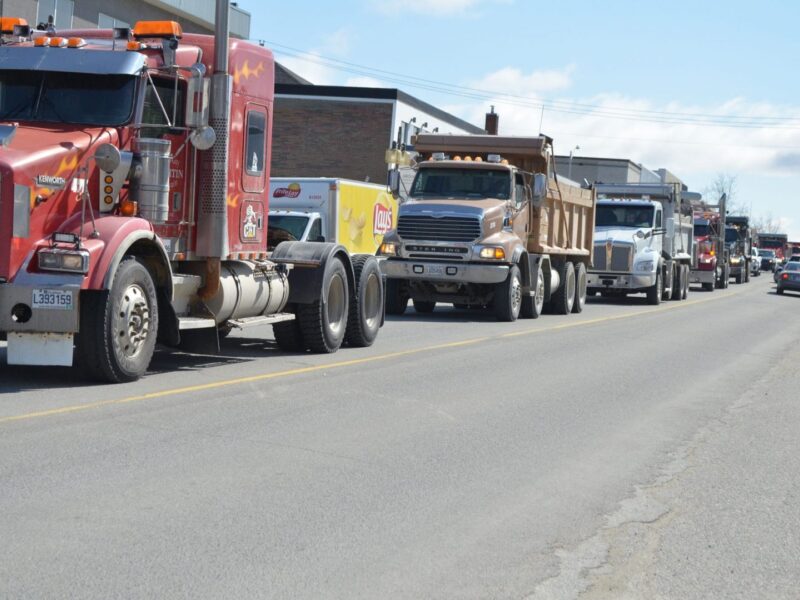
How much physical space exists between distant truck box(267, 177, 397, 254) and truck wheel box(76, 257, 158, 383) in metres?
13.1

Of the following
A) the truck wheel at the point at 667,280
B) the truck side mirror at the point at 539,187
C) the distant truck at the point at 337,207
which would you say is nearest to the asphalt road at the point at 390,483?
the truck side mirror at the point at 539,187

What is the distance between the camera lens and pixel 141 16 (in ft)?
119

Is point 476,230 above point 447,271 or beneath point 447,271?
A: above

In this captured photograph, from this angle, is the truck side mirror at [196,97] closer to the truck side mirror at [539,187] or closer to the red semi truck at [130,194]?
the red semi truck at [130,194]

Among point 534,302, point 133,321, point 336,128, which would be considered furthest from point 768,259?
point 133,321

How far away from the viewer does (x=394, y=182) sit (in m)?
22.7

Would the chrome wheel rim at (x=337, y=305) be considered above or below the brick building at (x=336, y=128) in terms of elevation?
below

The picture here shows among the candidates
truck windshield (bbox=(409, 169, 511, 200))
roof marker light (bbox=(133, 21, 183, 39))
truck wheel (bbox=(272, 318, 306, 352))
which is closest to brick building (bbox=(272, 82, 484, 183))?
truck windshield (bbox=(409, 169, 511, 200))

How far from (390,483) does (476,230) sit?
47.2ft

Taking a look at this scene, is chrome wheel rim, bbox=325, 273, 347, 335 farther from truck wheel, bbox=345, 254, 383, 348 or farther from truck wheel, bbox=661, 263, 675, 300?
truck wheel, bbox=661, 263, 675, 300

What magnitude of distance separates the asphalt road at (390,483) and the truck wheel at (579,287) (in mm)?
13189

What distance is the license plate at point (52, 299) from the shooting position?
9719mm

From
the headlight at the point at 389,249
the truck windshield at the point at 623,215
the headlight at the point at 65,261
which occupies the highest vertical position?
the truck windshield at the point at 623,215

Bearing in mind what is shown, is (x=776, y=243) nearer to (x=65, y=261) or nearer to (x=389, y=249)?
(x=389, y=249)
